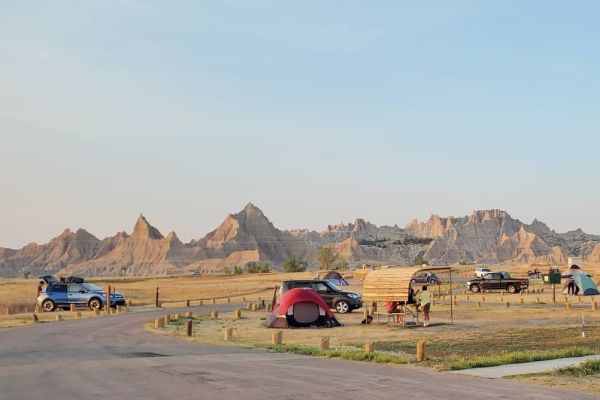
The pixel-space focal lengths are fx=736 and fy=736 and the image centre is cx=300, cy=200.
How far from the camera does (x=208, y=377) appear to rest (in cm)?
1564

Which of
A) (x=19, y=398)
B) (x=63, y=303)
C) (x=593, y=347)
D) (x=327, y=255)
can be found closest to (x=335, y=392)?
(x=19, y=398)

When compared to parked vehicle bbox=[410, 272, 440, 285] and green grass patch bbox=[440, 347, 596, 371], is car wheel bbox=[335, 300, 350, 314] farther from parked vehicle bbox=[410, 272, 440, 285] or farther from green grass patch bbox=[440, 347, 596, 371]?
parked vehicle bbox=[410, 272, 440, 285]

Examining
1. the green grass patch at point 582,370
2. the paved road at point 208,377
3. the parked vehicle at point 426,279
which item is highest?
the parked vehicle at point 426,279

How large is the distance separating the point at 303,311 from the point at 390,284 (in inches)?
151

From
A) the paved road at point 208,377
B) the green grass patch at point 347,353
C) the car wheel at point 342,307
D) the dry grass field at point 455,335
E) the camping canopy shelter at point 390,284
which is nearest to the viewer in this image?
the paved road at point 208,377

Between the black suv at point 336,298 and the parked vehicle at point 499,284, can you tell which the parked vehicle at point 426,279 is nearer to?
the parked vehicle at point 499,284

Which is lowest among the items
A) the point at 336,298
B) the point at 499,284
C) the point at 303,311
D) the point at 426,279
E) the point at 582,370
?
the point at 582,370

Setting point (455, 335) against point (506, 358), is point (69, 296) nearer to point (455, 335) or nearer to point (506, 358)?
point (455, 335)

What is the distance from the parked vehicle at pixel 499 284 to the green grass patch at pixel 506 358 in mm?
43302

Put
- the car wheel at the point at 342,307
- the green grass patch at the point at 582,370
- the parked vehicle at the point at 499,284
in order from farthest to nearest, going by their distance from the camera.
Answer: the parked vehicle at the point at 499,284
the car wheel at the point at 342,307
the green grass patch at the point at 582,370

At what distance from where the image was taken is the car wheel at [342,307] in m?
40.1

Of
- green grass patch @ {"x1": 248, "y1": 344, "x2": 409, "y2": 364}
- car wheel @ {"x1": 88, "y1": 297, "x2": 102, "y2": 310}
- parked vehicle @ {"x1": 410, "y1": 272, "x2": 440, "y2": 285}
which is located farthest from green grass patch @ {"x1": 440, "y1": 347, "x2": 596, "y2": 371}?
parked vehicle @ {"x1": 410, "y1": 272, "x2": 440, "y2": 285}

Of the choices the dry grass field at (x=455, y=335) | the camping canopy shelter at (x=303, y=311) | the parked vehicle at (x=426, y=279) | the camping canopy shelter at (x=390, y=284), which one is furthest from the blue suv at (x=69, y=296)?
the parked vehicle at (x=426, y=279)

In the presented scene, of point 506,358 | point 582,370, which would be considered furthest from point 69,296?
point 582,370
